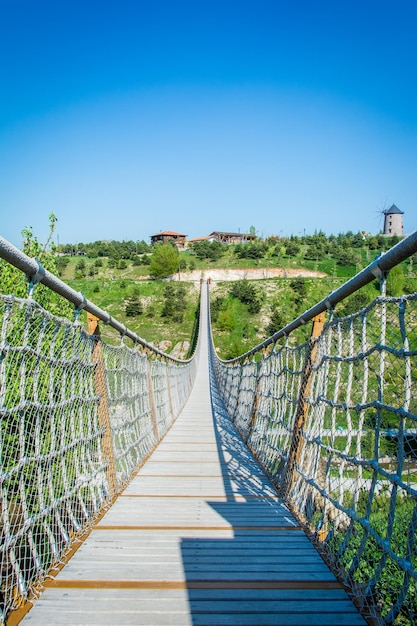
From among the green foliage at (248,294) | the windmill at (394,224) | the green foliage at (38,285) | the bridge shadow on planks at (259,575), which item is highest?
the windmill at (394,224)

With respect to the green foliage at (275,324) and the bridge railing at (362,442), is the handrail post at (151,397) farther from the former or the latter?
the green foliage at (275,324)

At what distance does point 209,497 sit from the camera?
240 centimetres

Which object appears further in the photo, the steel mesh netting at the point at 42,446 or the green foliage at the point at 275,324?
the green foliage at the point at 275,324

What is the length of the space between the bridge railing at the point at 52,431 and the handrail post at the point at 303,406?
0.85m

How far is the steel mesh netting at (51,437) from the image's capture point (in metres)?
1.28

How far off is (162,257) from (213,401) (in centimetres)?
3202

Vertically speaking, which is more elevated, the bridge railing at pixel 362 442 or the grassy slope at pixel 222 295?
the grassy slope at pixel 222 295

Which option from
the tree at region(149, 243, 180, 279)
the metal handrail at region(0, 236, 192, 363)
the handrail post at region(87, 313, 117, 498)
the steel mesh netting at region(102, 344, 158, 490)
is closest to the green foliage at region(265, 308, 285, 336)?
the tree at region(149, 243, 180, 279)

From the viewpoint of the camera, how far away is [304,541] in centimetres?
178

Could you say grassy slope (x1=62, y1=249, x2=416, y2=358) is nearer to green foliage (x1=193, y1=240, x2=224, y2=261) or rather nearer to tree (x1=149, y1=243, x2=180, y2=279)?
tree (x1=149, y1=243, x2=180, y2=279)

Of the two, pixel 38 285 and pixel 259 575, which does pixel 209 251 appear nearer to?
pixel 38 285

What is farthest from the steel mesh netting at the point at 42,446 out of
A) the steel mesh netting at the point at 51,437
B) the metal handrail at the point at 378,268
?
the metal handrail at the point at 378,268

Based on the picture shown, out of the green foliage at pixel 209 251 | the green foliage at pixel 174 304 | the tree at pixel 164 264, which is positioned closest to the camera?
the green foliage at pixel 174 304

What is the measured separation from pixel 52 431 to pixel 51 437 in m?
0.03
